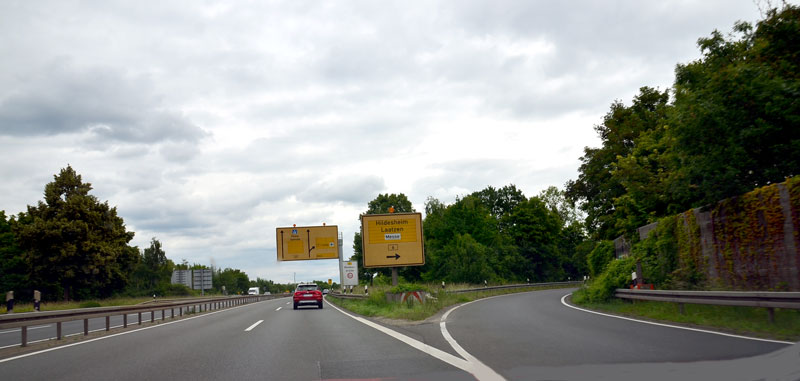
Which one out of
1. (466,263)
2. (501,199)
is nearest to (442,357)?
(466,263)

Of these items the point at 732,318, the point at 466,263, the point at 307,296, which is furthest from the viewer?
the point at 466,263

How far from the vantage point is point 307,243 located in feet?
140

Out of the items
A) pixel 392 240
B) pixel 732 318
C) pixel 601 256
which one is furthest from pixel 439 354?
pixel 601 256

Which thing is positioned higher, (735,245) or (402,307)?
(735,245)

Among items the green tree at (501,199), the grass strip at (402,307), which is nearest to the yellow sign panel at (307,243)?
the grass strip at (402,307)

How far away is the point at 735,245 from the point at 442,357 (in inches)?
453

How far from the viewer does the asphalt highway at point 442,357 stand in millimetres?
5988

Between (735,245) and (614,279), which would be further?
(614,279)

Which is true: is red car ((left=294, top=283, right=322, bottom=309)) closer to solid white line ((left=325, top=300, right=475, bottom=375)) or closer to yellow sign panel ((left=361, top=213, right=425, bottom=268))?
yellow sign panel ((left=361, top=213, right=425, bottom=268))

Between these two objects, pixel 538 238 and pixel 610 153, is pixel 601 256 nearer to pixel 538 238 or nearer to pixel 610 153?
pixel 610 153

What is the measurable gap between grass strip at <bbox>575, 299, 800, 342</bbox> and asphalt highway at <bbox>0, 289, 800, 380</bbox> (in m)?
0.91

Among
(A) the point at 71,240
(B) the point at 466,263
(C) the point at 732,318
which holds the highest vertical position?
(A) the point at 71,240

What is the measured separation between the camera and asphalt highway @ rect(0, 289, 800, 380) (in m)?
5.99

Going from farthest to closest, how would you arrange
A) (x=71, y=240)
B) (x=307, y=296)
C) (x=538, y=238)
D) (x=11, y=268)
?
1. (x=538, y=238)
2. (x=11, y=268)
3. (x=71, y=240)
4. (x=307, y=296)
